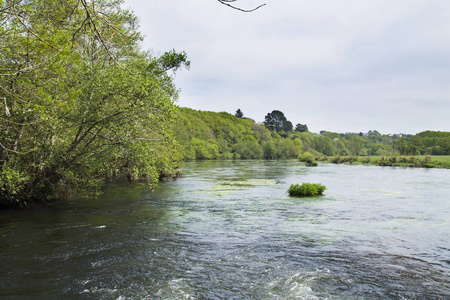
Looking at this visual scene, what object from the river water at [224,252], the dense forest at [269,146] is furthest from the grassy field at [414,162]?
the river water at [224,252]

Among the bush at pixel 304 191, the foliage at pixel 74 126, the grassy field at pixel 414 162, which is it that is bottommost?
the bush at pixel 304 191

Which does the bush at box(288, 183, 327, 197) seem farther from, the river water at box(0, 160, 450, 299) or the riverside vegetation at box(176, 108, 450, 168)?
the riverside vegetation at box(176, 108, 450, 168)

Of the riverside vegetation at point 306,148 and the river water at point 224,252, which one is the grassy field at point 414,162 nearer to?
the riverside vegetation at point 306,148

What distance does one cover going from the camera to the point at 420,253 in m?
10.7

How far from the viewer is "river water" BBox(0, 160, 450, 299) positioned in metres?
7.81

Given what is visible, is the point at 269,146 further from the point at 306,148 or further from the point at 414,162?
the point at 414,162

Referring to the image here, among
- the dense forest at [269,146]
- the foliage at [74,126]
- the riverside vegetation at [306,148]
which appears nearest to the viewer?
the foliage at [74,126]

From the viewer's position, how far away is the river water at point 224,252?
7809mm

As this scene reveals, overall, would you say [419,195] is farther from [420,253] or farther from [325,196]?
[420,253]

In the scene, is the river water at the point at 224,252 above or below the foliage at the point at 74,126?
below

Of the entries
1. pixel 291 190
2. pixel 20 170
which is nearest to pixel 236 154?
pixel 291 190

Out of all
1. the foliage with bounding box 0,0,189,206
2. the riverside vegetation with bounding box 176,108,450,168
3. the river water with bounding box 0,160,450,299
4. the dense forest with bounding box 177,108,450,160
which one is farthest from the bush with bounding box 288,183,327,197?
the dense forest with bounding box 177,108,450,160

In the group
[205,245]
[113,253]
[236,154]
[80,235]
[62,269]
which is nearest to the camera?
[62,269]

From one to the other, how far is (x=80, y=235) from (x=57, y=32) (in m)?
8.27
